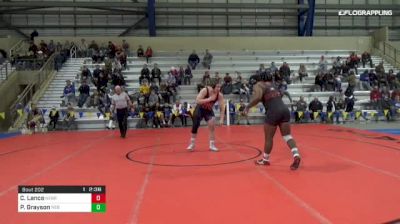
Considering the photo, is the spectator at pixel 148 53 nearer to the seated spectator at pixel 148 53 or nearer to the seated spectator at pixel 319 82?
the seated spectator at pixel 148 53

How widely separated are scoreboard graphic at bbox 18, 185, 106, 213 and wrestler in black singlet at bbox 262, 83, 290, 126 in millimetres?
4112

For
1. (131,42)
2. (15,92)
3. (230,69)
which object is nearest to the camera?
(15,92)

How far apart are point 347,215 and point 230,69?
20.4 m

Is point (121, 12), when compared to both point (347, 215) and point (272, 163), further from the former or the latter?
point (347, 215)

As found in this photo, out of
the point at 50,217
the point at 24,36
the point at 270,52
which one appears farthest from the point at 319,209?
the point at 24,36

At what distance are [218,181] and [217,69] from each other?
1863cm

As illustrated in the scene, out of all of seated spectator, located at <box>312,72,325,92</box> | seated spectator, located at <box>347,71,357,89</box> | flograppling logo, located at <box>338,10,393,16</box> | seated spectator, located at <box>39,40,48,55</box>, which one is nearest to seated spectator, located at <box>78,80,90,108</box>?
seated spectator, located at <box>39,40,48,55</box>

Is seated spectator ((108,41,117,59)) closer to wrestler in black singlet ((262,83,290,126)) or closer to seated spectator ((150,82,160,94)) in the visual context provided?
seated spectator ((150,82,160,94))

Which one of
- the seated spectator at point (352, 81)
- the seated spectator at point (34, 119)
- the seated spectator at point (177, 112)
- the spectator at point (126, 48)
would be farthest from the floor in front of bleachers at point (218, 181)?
the spectator at point (126, 48)

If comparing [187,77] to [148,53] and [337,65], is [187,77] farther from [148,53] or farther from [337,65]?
[337,65]

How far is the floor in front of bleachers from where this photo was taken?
4521 millimetres

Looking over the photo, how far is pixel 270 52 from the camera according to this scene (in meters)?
27.6

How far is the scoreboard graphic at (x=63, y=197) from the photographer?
11.7ft

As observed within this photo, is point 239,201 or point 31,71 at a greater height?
point 31,71
